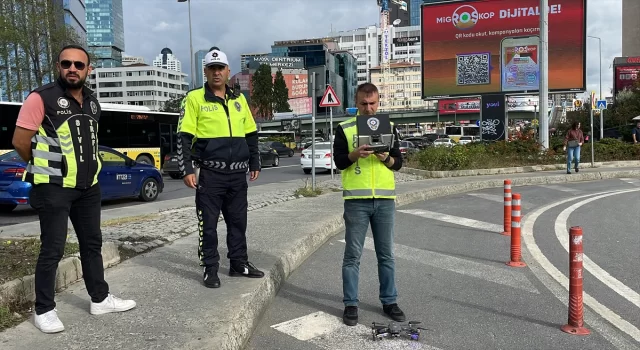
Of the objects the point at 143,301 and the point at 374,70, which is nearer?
the point at 143,301

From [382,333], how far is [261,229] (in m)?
4.03

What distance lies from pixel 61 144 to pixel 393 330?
276 cm

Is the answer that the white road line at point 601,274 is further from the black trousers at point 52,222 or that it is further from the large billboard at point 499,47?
the large billboard at point 499,47

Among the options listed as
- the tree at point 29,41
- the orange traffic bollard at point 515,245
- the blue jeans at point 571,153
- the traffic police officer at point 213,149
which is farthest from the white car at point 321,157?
the traffic police officer at point 213,149

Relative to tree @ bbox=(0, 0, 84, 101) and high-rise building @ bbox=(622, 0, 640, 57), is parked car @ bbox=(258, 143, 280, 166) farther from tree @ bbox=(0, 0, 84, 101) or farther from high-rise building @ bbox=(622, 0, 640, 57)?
high-rise building @ bbox=(622, 0, 640, 57)

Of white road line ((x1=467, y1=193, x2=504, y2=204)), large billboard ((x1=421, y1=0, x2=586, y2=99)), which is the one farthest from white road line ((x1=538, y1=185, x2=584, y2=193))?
large billboard ((x1=421, y1=0, x2=586, y2=99))

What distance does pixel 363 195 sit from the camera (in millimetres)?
4125

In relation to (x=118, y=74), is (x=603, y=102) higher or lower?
lower

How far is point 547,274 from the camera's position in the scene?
5.72 meters

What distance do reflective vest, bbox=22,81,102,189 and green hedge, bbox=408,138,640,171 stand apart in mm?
15993

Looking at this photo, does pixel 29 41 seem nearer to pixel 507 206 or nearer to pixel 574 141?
pixel 574 141

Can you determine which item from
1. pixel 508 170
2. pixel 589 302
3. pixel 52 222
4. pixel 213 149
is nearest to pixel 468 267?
pixel 589 302

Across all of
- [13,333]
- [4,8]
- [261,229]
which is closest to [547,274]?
[261,229]

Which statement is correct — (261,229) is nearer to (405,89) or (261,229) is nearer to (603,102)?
(603,102)
